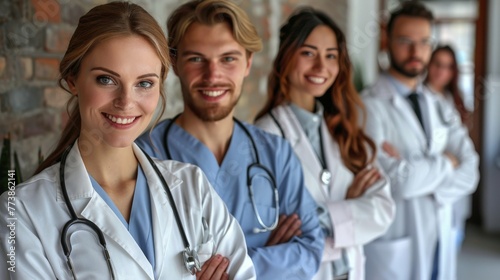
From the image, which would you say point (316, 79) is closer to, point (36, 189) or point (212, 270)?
point (212, 270)

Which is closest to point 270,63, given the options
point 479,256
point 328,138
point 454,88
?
point 454,88

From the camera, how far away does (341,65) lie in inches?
85.0

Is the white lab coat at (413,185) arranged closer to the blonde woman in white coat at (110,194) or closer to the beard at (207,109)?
the beard at (207,109)

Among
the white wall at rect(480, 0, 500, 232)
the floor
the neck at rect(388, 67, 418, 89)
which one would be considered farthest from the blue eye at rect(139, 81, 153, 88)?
the white wall at rect(480, 0, 500, 232)

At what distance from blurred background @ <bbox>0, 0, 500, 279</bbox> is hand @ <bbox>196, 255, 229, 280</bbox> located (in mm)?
663

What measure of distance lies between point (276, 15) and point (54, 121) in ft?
6.97

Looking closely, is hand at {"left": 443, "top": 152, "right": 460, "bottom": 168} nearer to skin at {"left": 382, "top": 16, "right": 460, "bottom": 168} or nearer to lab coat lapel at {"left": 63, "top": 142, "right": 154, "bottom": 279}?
skin at {"left": 382, "top": 16, "right": 460, "bottom": 168}

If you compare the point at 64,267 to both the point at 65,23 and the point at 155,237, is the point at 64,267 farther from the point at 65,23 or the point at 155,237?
the point at 65,23

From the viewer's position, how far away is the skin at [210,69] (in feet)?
5.49

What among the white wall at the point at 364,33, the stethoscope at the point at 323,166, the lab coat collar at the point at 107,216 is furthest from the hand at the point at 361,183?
the white wall at the point at 364,33

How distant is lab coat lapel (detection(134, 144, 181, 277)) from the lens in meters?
1.32

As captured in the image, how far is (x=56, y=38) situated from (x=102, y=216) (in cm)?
90

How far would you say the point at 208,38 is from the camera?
1678mm

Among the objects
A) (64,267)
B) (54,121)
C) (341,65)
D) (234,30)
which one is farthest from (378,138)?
(64,267)
